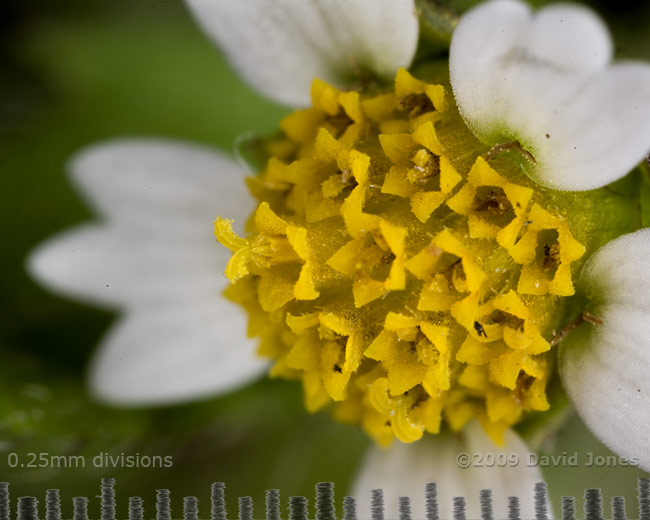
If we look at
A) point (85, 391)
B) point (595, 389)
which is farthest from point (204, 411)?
point (595, 389)

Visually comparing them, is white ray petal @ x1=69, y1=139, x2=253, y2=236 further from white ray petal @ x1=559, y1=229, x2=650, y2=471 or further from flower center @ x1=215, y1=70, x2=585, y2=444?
white ray petal @ x1=559, y1=229, x2=650, y2=471

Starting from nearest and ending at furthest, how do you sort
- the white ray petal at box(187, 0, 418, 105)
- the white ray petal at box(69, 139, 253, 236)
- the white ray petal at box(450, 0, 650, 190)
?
the white ray petal at box(450, 0, 650, 190) → the white ray petal at box(187, 0, 418, 105) → the white ray petal at box(69, 139, 253, 236)

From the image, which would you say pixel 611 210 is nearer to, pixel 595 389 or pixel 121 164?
pixel 595 389

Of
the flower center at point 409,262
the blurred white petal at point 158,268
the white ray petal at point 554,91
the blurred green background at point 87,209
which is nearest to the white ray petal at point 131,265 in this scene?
the blurred white petal at point 158,268

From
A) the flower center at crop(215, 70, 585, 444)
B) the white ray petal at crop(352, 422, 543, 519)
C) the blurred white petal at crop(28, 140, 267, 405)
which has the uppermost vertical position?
the flower center at crop(215, 70, 585, 444)

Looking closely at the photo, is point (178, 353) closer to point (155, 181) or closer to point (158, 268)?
point (158, 268)

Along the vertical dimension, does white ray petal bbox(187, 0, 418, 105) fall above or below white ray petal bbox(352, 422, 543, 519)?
above

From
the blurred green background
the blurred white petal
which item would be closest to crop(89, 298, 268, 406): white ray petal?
the blurred white petal
